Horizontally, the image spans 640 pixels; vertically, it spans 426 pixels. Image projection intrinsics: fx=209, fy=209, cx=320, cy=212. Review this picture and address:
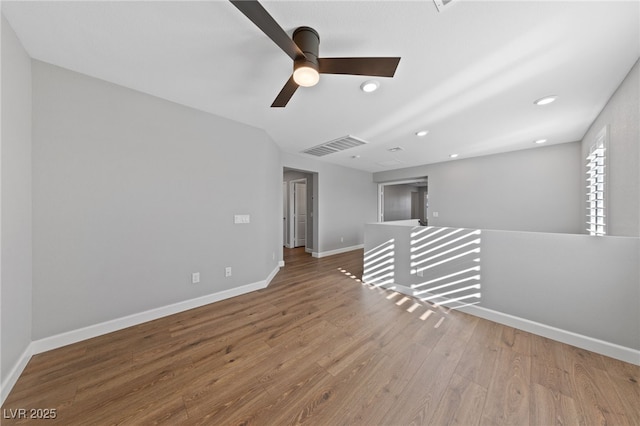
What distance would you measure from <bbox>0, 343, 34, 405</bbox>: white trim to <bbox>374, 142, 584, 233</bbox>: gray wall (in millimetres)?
6416

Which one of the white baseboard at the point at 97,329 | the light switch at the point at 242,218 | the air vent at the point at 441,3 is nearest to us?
the air vent at the point at 441,3

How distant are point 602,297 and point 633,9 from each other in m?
2.10

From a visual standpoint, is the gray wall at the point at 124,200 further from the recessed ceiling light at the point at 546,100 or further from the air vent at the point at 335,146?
the recessed ceiling light at the point at 546,100

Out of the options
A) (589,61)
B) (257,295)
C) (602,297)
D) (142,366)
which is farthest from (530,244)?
(142,366)

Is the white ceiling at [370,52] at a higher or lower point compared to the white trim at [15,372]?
higher

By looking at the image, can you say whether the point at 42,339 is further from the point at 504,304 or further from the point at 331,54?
the point at 504,304

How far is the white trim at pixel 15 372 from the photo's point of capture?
134 cm

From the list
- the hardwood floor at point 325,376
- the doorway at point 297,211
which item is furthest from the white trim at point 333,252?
the hardwood floor at point 325,376

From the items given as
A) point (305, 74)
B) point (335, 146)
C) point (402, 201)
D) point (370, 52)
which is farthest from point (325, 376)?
point (402, 201)

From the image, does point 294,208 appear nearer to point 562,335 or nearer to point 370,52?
point 370,52

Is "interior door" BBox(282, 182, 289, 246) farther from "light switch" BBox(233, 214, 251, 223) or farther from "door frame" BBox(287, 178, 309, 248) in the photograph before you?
"light switch" BBox(233, 214, 251, 223)

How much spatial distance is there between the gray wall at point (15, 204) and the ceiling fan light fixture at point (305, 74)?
1.91 meters

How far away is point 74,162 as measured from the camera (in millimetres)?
1893

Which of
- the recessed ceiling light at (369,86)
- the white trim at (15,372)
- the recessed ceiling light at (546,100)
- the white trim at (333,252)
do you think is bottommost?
the white trim at (15,372)
